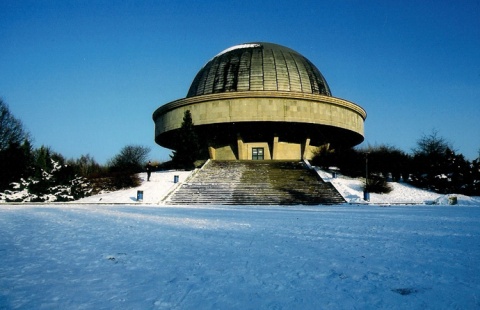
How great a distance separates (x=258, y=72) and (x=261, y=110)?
7305 mm

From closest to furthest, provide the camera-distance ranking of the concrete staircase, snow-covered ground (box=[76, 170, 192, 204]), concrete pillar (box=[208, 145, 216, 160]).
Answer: the concrete staircase
snow-covered ground (box=[76, 170, 192, 204])
concrete pillar (box=[208, 145, 216, 160])

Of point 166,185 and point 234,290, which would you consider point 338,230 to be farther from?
point 166,185

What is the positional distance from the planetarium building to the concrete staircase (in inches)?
320

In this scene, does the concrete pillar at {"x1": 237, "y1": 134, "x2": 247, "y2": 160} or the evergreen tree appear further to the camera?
the concrete pillar at {"x1": 237, "y1": 134, "x2": 247, "y2": 160}

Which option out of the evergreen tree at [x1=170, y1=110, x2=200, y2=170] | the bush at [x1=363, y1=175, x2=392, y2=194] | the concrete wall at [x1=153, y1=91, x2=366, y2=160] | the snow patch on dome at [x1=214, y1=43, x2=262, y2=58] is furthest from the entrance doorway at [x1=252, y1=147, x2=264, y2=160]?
the bush at [x1=363, y1=175, x2=392, y2=194]

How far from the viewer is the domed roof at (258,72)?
131 ft

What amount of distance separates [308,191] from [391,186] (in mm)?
6419

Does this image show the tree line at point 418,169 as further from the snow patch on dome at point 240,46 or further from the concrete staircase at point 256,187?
the snow patch on dome at point 240,46

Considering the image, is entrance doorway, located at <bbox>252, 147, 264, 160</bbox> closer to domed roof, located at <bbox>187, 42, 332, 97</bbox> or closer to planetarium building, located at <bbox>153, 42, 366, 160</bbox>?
planetarium building, located at <bbox>153, 42, 366, 160</bbox>

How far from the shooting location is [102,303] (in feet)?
8.96

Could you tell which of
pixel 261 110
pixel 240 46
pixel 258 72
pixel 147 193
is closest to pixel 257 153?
pixel 261 110

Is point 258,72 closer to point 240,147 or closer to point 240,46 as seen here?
point 240,46

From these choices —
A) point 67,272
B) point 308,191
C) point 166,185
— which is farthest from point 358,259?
point 166,185

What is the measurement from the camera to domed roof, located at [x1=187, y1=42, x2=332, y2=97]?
4006 centimetres
